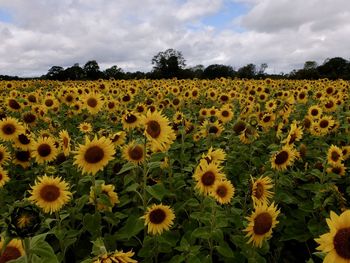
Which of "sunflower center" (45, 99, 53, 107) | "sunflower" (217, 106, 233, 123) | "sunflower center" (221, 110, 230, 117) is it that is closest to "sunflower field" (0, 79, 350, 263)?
"sunflower" (217, 106, 233, 123)

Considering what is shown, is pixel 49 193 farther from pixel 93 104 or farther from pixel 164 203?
pixel 93 104

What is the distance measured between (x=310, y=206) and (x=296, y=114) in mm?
5916

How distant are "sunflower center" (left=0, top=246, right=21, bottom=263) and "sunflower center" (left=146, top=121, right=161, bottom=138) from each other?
1.97 m

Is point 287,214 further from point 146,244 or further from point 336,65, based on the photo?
point 336,65

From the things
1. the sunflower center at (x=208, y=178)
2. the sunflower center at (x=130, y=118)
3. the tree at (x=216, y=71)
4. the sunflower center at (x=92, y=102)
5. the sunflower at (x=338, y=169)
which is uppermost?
the sunflower center at (x=130, y=118)

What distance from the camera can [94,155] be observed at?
4090mm

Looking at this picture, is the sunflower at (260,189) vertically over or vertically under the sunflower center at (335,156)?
over

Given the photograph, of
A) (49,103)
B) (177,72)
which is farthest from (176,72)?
(49,103)

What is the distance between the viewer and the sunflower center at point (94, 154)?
161 inches

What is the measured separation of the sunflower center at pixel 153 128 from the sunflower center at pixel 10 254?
1.97 meters

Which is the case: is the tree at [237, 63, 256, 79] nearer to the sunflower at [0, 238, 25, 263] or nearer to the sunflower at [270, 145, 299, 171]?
the sunflower at [270, 145, 299, 171]

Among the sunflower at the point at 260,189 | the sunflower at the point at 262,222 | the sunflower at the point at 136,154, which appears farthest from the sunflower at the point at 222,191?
the sunflower at the point at 136,154

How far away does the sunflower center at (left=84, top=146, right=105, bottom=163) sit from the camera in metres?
4.09

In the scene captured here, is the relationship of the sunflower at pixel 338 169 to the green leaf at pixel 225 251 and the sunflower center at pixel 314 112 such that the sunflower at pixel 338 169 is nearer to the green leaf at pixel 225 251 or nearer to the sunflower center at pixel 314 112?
the green leaf at pixel 225 251
